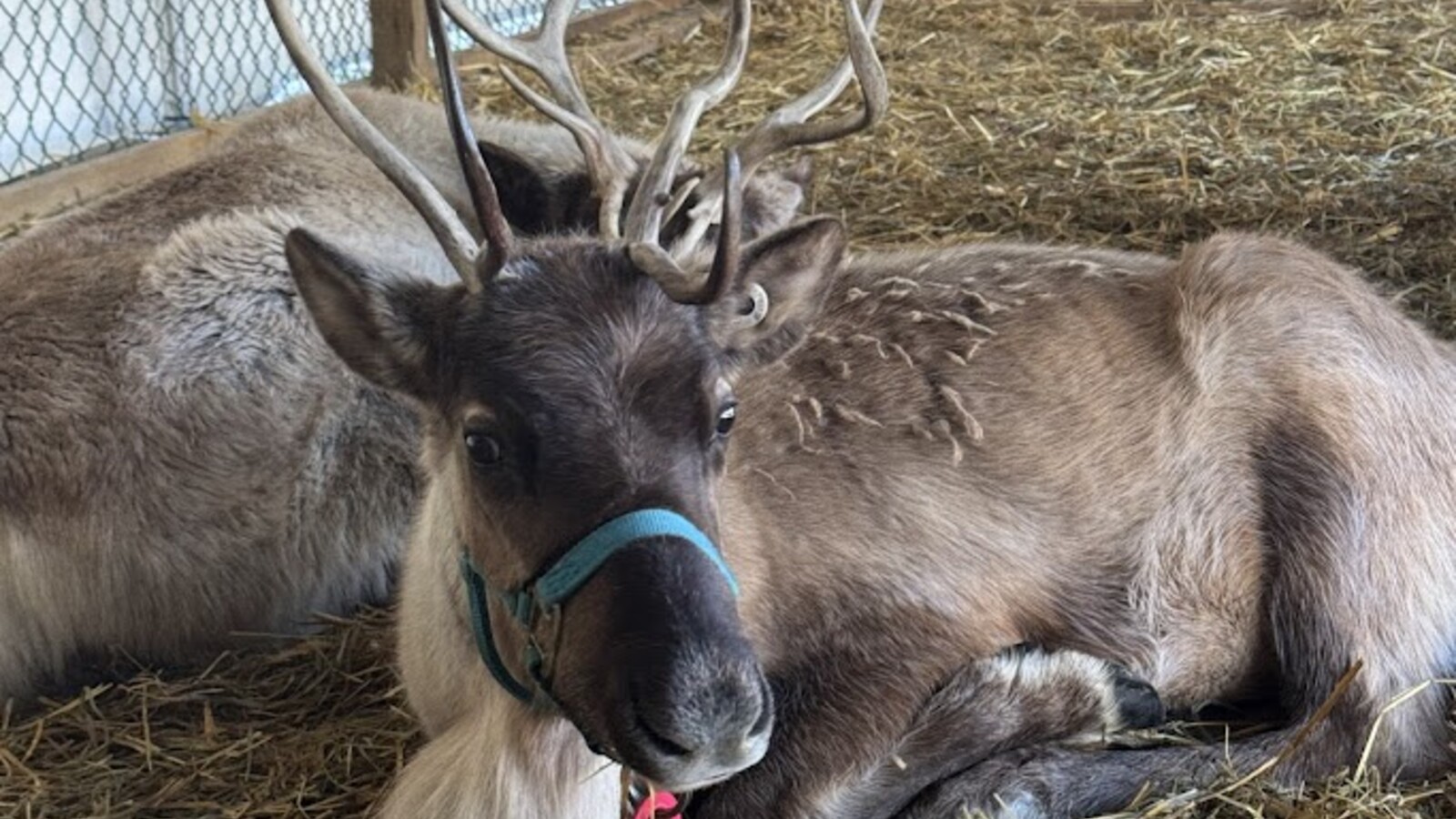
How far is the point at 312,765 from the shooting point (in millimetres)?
4207

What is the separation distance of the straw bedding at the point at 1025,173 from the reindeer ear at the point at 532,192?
4.13 feet

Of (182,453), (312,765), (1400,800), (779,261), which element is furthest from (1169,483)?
(182,453)

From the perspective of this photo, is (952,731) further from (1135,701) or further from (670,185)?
(670,185)

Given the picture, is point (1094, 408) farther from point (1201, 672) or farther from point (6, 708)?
point (6, 708)

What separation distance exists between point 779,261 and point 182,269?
214 centimetres

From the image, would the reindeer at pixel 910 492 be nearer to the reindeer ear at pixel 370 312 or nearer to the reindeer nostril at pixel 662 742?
the reindeer ear at pixel 370 312

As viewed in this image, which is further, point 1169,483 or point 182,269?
point 182,269

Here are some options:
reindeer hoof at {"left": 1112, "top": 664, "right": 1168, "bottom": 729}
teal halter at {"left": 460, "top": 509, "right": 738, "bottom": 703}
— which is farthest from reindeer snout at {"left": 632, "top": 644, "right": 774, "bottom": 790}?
reindeer hoof at {"left": 1112, "top": 664, "right": 1168, "bottom": 729}

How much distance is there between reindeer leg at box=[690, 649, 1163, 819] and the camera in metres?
3.83

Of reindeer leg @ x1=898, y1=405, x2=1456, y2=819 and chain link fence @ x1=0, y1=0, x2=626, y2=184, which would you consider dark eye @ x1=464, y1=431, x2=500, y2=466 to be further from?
chain link fence @ x1=0, y1=0, x2=626, y2=184

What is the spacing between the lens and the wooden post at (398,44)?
8.63m

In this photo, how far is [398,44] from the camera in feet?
28.6

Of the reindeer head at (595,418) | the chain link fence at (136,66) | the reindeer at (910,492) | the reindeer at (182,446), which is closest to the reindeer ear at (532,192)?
the reindeer at (182,446)

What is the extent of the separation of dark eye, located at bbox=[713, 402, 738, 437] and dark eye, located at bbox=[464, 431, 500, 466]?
1.26 feet
